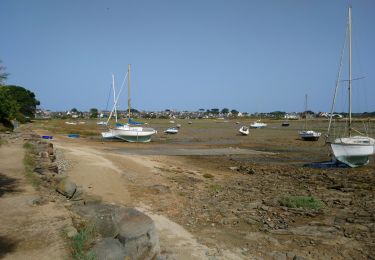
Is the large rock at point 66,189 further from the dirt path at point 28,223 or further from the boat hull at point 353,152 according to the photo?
the boat hull at point 353,152

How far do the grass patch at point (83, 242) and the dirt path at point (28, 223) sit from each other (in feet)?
0.61

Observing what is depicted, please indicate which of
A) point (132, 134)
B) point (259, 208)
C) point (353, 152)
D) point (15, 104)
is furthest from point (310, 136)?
point (259, 208)

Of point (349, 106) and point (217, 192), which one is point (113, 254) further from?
point (349, 106)

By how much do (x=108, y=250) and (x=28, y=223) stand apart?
2678 millimetres

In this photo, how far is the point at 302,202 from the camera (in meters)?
15.1

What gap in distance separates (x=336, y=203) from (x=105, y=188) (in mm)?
9675

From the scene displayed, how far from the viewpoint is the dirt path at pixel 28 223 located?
7055 millimetres

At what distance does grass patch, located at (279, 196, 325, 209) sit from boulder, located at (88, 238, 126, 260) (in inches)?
362

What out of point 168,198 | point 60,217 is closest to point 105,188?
point 168,198

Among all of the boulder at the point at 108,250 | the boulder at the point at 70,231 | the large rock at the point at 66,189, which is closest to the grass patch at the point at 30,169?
the large rock at the point at 66,189

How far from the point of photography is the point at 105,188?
15758mm

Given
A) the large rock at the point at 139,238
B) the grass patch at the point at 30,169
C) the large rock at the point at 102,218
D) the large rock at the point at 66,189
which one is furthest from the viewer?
the grass patch at the point at 30,169

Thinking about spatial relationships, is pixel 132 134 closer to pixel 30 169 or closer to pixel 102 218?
pixel 30 169

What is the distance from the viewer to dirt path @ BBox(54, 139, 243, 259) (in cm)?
984
